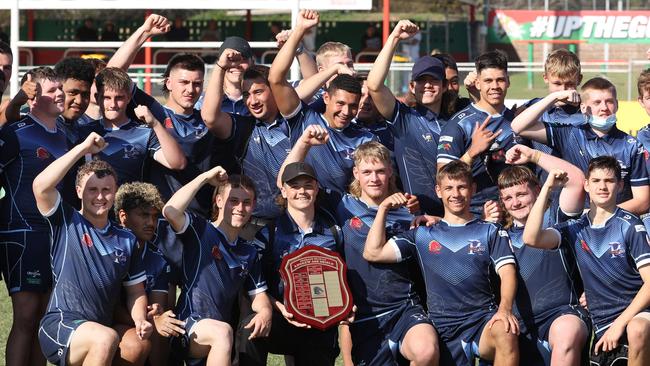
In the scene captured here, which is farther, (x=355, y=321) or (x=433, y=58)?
(x=433, y=58)

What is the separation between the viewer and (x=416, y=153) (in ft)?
27.2

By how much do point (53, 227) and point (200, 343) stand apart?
113cm

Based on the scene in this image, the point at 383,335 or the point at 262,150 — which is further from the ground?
the point at 262,150

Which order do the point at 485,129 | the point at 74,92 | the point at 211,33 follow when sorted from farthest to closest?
the point at 211,33 → the point at 485,129 → the point at 74,92

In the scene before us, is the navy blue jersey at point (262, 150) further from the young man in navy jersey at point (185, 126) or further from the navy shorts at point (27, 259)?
the navy shorts at point (27, 259)

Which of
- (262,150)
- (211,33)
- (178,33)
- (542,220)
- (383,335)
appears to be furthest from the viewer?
(211,33)

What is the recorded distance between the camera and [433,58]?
27.9 ft

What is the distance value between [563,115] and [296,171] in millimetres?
A: 2088

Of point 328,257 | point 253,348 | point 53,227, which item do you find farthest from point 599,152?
point 53,227

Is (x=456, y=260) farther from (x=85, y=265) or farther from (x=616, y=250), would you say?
(x=85, y=265)

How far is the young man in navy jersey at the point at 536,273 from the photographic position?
724cm

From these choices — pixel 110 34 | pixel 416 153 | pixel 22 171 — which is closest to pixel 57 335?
pixel 22 171

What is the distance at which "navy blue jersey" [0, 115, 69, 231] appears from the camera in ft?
24.3

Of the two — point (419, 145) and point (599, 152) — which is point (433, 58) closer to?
point (419, 145)
